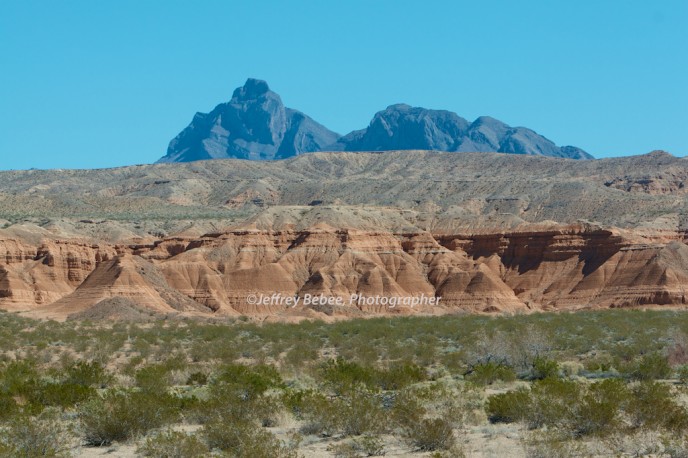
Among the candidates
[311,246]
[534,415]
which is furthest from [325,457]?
[311,246]

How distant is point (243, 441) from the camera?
1866 centimetres

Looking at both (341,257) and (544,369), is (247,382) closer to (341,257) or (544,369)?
(544,369)

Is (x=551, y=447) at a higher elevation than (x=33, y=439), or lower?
higher

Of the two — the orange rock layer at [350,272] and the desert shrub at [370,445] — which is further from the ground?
the orange rock layer at [350,272]

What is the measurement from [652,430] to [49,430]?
11790mm

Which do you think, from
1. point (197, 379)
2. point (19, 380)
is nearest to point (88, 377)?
point (19, 380)

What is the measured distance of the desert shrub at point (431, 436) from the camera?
759 inches

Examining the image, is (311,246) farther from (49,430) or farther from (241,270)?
(49,430)

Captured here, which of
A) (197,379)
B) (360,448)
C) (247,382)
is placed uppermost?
(247,382)

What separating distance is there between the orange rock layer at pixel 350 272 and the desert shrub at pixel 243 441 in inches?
2440

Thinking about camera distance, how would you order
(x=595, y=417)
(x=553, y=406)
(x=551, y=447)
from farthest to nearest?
(x=553, y=406)
(x=595, y=417)
(x=551, y=447)

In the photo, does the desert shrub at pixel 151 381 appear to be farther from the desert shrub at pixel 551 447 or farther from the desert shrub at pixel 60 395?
the desert shrub at pixel 551 447

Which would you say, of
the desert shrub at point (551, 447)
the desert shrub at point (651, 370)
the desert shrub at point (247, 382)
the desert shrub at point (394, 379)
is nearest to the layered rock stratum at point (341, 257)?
the desert shrub at point (247, 382)

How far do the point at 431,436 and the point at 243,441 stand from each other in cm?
358
